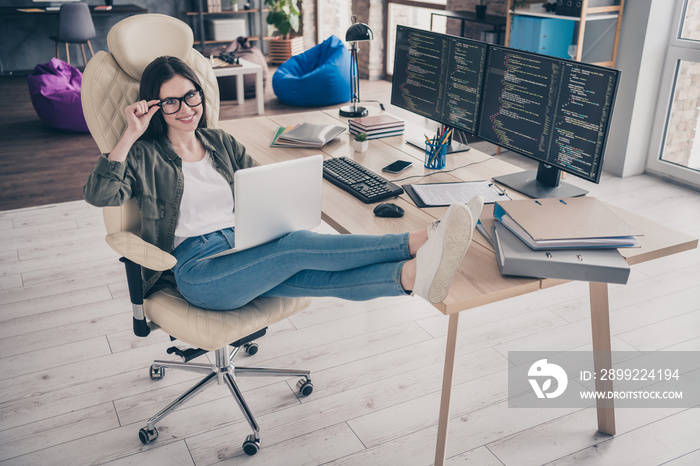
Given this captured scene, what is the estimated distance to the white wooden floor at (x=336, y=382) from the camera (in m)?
2.04

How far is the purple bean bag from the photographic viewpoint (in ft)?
17.2

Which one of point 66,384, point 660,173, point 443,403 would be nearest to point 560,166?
point 443,403

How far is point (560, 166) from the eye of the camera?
2.11 metres

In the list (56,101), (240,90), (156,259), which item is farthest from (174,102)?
(240,90)

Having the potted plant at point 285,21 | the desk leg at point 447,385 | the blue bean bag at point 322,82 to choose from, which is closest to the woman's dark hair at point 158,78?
the desk leg at point 447,385

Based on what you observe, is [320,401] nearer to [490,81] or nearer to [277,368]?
[277,368]

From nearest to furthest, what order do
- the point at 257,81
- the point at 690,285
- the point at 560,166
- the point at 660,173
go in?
the point at 560,166 < the point at 690,285 < the point at 660,173 < the point at 257,81

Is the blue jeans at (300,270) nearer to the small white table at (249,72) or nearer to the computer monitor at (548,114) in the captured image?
the computer monitor at (548,114)

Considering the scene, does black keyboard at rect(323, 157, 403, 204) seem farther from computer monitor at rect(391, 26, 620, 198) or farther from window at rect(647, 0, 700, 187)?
window at rect(647, 0, 700, 187)

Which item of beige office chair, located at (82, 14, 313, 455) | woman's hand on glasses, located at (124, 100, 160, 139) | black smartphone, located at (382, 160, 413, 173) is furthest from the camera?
black smartphone, located at (382, 160, 413, 173)

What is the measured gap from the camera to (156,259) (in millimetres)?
1816

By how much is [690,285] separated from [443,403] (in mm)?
1778

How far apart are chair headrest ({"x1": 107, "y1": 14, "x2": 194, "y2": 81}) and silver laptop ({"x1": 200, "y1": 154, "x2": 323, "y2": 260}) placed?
1.98 ft

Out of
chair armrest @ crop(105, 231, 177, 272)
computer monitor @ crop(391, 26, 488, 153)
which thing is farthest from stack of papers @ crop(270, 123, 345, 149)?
chair armrest @ crop(105, 231, 177, 272)
